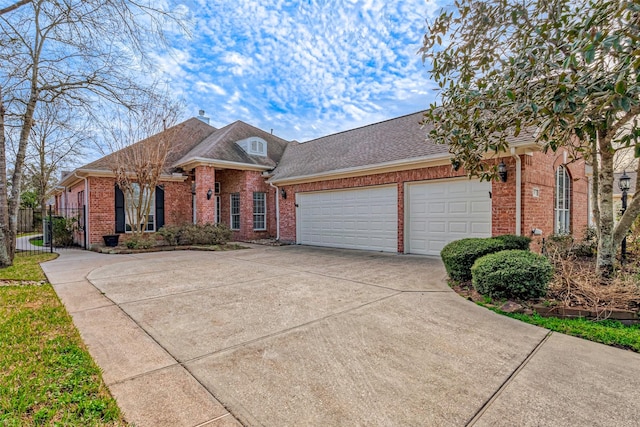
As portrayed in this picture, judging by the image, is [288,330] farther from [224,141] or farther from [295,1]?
[224,141]

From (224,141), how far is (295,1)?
29.9 feet

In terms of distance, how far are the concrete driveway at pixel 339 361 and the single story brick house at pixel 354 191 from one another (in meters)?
3.79

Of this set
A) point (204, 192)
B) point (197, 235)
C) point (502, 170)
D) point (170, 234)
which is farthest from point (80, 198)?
point (502, 170)

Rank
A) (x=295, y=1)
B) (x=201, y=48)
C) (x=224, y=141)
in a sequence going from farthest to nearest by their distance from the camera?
1. (x=224, y=141)
2. (x=201, y=48)
3. (x=295, y=1)

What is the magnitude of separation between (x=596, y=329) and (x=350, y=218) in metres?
8.14

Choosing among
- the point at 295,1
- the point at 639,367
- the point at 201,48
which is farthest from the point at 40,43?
the point at 639,367

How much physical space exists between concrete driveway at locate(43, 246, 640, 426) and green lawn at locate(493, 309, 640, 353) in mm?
188

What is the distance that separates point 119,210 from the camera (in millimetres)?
12883

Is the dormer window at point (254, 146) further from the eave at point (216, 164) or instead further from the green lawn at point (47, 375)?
the green lawn at point (47, 375)

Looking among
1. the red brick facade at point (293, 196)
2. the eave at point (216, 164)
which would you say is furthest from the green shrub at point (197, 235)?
the eave at point (216, 164)

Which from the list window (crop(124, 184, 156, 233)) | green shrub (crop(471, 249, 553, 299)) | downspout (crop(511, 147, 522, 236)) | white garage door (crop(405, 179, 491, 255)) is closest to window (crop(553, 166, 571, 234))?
downspout (crop(511, 147, 522, 236))

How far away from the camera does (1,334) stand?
3543mm

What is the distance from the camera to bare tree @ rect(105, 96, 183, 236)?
1188cm

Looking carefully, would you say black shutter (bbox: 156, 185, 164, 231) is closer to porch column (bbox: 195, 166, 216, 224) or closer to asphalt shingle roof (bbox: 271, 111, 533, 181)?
porch column (bbox: 195, 166, 216, 224)
